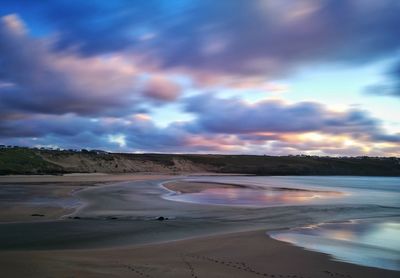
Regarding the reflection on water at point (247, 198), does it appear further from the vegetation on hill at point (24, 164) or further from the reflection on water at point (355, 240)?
the vegetation on hill at point (24, 164)

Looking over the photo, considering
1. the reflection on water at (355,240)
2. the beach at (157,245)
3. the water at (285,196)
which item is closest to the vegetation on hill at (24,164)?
the water at (285,196)

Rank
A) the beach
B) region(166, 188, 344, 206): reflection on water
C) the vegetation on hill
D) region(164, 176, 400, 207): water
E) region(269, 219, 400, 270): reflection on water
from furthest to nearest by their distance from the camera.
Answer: the vegetation on hill, region(164, 176, 400, 207): water, region(166, 188, 344, 206): reflection on water, region(269, 219, 400, 270): reflection on water, the beach

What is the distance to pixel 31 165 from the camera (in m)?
62.7

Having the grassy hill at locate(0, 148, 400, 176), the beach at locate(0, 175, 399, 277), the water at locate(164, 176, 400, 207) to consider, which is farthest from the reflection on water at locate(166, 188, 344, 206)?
the grassy hill at locate(0, 148, 400, 176)

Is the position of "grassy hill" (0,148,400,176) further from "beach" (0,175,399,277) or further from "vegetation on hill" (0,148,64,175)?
"beach" (0,175,399,277)

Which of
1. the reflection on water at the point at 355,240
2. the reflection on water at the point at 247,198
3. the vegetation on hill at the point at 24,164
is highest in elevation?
the vegetation on hill at the point at 24,164

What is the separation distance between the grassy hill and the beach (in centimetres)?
4156

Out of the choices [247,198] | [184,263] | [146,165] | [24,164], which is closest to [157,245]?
[184,263]

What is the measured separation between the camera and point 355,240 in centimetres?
1357

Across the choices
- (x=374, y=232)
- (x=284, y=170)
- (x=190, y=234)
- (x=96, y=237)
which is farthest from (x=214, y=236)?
(x=284, y=170)

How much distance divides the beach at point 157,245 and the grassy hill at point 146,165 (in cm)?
4156

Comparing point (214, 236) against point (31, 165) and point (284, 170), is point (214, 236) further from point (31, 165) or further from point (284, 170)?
point (284, 170)

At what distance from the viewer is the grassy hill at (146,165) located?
64.6 meters

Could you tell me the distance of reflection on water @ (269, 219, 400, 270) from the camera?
35.6 feet
